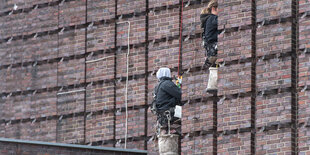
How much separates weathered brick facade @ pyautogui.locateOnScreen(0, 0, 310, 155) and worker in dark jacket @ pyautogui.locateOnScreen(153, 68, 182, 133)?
1.67 ft

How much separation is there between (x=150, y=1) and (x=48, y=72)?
326 centimetres

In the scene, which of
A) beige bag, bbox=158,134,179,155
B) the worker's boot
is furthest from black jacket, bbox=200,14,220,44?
beige bag, bbox=158,134,179,155

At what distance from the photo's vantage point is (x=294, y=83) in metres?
22.7

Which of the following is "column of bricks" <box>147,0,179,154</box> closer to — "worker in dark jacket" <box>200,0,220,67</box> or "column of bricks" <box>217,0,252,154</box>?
"worker in dark jacket" <box>200,0,220,67</box>

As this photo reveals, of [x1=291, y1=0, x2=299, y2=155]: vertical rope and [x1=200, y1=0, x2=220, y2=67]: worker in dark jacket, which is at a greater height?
[x1=200, y1=0, x2=220, y2=67]: worker in dark jacket

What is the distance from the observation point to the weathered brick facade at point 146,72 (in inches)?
899

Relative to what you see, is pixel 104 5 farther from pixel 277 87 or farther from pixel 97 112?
pixel 277 87

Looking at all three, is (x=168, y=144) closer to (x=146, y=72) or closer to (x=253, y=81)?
(x=253, y=81)

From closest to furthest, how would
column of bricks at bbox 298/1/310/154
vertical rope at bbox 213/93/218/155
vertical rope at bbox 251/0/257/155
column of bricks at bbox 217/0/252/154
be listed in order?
1. column of bricks at bbox 298/1/310/154
2. vertical rope at bbox 251/0/257/155
3. column of bricks at bbox 217/0/252/154
4. vertical rope at bbox 213/93/218/155

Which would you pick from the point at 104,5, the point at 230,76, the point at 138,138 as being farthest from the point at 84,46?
the point at 230,76

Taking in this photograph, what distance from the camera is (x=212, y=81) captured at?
78.4ft

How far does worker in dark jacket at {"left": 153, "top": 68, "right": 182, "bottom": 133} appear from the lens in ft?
78.0

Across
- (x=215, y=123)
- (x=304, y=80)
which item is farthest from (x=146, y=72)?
(x=304, y=80)

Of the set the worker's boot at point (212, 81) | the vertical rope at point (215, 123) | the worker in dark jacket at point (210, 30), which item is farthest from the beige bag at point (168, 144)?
the worker in dark jacket at point (210, 30)
